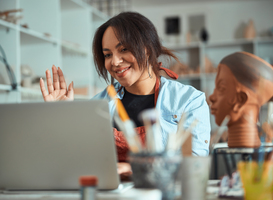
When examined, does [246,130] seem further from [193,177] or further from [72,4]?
[72,4]

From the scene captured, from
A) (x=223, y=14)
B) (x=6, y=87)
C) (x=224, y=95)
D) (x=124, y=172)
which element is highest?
(x=223, y=14)

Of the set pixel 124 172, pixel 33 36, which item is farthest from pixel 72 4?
pixel 124 172

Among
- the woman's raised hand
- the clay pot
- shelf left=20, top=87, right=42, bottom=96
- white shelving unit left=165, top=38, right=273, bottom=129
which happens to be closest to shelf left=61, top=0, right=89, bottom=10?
shelf left=20, top=87, right=42, bottom=96

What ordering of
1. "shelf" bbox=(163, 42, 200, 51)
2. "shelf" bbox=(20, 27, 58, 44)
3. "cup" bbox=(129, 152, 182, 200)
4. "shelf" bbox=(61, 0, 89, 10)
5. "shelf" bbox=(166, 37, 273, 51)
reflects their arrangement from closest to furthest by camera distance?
"cup" bbox=(129, 152, 182, 200) → "shelf" bbox=(20, 27, 58, 44) → "shelf" bbox=(61, 0, 89, 10) → "shelf" bbox=(166, 37, 273, 51) → "shelf" bbox=(163, 42, 200, 51)

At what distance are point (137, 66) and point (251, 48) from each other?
3.78m

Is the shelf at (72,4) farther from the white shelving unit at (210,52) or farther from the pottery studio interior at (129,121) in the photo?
the white shelving unit at (210,52)

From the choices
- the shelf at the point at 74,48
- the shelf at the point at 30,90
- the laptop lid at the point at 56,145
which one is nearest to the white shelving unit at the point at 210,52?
the shelf at the point at 74,48

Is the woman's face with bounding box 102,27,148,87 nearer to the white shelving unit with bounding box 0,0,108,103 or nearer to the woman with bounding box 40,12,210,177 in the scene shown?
the woman with bounding box 40,12,210,177

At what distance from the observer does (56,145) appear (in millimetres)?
704

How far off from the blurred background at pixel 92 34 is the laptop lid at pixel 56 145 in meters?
1.67

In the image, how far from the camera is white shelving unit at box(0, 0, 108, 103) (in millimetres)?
2357

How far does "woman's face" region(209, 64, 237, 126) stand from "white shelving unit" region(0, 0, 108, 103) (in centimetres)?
168

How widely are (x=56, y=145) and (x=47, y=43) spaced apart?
2399 millimetres

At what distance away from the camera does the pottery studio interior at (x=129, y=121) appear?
0.62 meters
